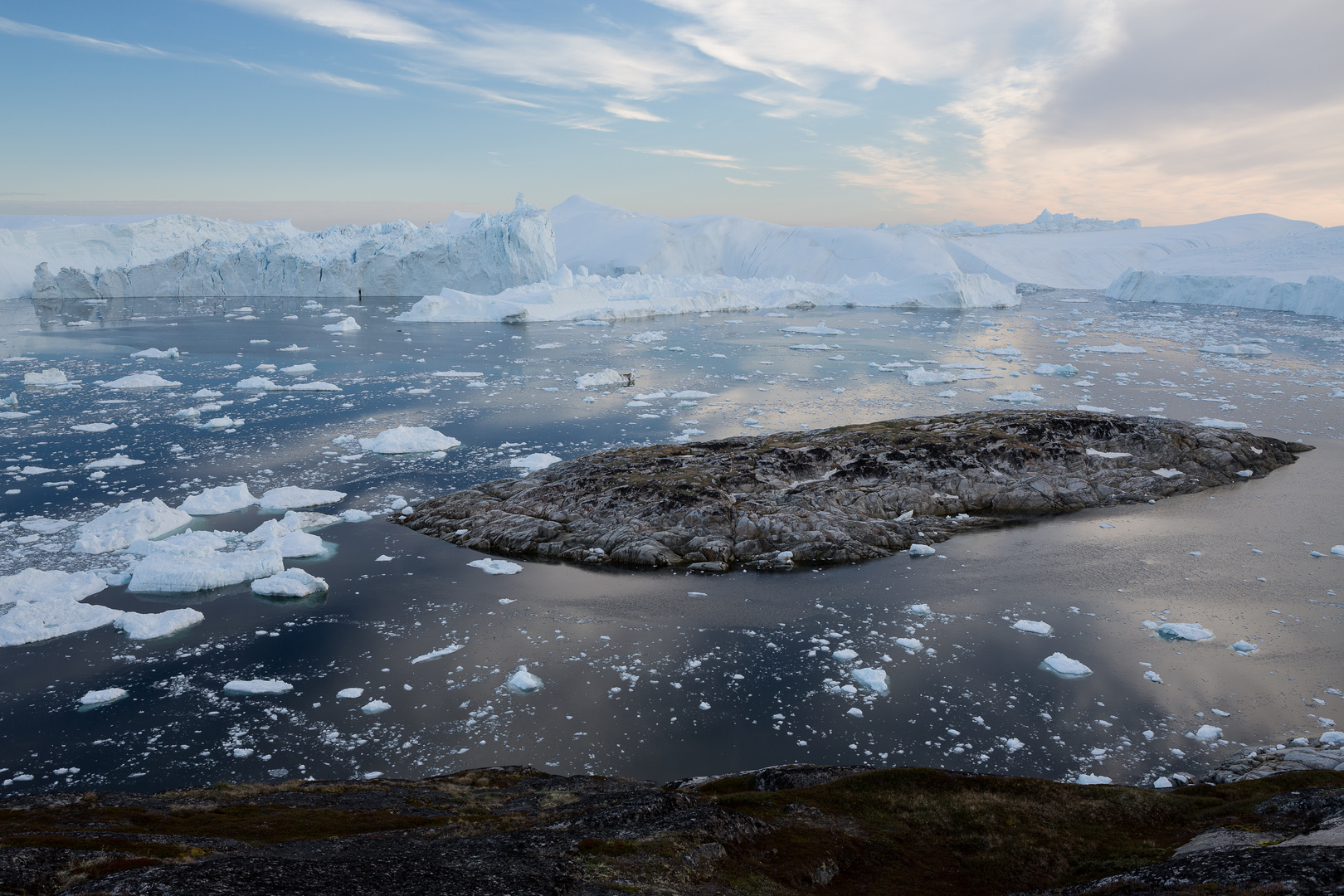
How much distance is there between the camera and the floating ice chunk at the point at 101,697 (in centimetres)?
1230

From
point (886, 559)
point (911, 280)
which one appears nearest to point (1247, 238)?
point (911, 280)

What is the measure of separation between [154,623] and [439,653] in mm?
5386

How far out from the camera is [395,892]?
22.0 feet

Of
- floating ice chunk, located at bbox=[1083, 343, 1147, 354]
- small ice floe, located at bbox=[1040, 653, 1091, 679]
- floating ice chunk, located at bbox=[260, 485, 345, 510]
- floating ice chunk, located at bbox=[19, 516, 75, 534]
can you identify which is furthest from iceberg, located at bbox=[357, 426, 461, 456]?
floating ice chunk, located at bbox=[1083, 343, 1147, 354]

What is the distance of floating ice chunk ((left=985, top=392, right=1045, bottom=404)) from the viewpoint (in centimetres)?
3288

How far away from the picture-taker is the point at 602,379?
126 ft

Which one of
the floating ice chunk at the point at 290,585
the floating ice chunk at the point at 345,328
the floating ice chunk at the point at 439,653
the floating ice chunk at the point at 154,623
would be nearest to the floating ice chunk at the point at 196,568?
the floating ice chunk at the point at 290,585

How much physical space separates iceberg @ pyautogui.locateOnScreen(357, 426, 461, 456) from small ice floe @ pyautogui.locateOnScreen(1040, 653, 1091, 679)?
1952 cm

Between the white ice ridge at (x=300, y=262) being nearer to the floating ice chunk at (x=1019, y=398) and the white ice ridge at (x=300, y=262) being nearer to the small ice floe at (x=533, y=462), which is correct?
the floating ice chunk at (x=1019, y=398)

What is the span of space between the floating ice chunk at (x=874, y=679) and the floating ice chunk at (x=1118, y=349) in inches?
1628

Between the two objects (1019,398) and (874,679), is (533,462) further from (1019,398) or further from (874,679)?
(1019,398)

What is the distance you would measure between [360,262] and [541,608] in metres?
74.6

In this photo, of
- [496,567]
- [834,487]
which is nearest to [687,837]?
[496,567]

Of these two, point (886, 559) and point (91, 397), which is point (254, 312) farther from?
point (886, 559)
